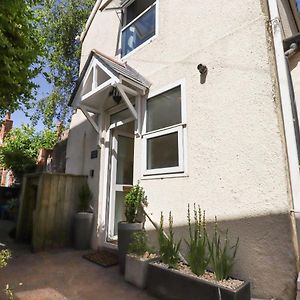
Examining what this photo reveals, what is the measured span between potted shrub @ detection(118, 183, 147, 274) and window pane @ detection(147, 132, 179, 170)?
23.3 inches

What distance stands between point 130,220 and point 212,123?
7.46 feet

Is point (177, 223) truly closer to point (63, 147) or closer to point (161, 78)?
point (161, 78)

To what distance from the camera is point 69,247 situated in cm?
551

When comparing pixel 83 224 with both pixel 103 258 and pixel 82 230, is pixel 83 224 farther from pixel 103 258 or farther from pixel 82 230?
pixel 103 258

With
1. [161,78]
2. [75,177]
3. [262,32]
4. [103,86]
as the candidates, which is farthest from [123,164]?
[262,32]

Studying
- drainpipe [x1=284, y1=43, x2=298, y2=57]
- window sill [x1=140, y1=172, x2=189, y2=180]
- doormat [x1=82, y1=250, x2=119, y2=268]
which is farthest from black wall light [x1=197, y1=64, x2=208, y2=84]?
doormat [x1=82, y1=250, x2=119, y2=268]

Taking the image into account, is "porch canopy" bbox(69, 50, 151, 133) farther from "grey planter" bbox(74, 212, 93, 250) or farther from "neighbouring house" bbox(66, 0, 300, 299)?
"grey planter" bbox(74, 212, 93, 250)

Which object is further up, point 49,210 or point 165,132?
point 165,132

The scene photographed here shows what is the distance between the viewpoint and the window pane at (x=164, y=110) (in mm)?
4352

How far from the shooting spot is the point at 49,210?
17.6 feet

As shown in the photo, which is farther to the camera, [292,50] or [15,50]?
[15,50]

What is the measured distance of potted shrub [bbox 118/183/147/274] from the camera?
3.98 metres

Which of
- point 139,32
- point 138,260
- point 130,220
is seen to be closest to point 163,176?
point 130,220

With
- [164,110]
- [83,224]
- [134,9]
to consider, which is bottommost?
[83,224]
